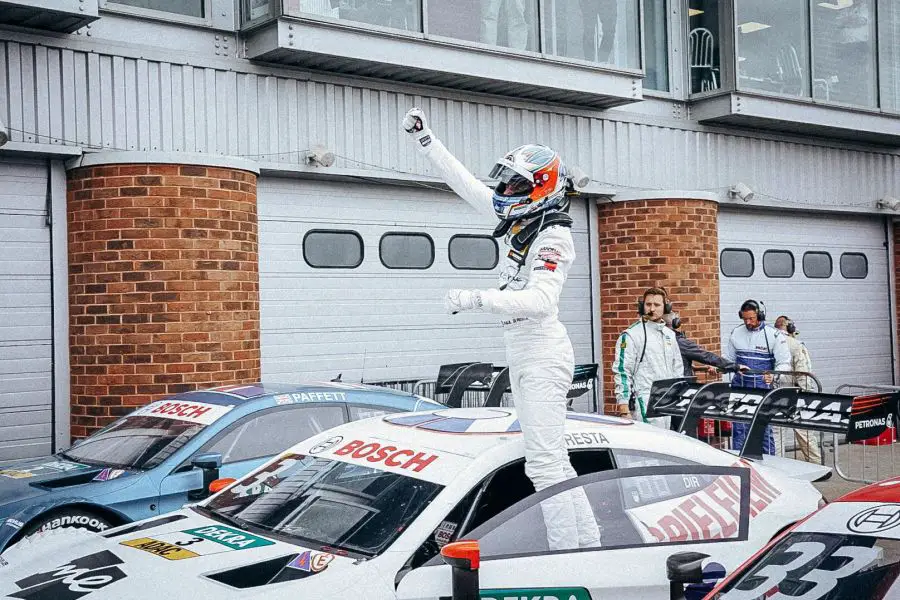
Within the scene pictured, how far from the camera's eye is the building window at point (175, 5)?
31.0 feet

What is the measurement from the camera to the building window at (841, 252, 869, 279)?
15805 millimetres

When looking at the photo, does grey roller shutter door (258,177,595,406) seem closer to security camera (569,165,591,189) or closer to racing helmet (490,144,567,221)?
security camera (569,165,591,189)

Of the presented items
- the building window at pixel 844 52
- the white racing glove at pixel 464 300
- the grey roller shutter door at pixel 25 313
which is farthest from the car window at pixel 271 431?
the building window at pixel 844 52

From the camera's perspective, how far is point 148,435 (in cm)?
665

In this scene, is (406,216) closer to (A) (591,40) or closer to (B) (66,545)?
(A) (591,40)

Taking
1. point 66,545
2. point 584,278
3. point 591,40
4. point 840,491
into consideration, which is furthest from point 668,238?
point 66,545

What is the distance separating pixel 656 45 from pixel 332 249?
18.3ft

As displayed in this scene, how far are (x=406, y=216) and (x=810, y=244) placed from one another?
23.2ft

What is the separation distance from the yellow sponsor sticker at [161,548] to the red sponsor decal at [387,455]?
32.6 inches

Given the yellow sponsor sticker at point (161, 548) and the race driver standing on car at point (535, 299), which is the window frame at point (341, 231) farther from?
the yellow sponsor sticker at point (161, 548)

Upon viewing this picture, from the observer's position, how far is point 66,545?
4.36m

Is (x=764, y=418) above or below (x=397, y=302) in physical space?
below

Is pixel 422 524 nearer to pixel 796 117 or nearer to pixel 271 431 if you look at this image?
pixel 271 431

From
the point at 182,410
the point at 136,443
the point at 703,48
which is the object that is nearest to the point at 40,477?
the point at 136,443
